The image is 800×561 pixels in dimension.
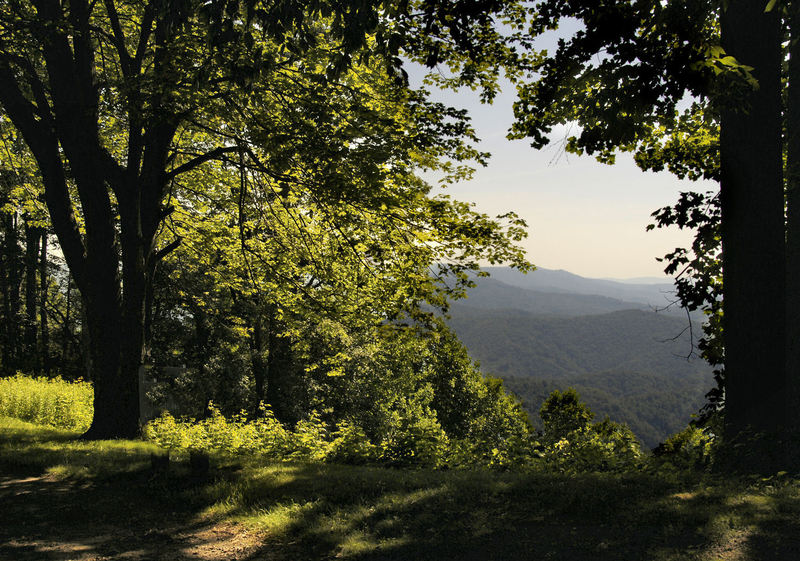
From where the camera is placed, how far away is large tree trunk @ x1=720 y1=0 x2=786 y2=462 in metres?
6.62

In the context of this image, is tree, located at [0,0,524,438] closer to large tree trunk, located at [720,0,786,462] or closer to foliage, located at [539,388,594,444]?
large tree trunk, located at [720,0,786,462]

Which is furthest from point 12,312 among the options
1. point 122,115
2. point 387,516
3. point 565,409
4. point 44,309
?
point 387,516

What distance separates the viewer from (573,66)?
7.23m

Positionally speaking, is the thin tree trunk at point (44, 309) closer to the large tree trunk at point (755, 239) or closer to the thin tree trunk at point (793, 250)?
the large tree trunk at point (755, 239)

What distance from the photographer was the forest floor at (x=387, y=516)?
5.06 meters

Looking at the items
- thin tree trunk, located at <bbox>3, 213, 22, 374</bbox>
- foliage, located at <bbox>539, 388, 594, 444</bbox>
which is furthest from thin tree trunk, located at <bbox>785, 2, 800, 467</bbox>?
thin tree trunk, located at <bbox>3, 213, 22, 374</bbox>

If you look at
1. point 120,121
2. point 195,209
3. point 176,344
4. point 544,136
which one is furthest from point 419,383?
point 544,136

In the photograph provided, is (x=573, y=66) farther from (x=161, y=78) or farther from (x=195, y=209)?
(x=195, y=209)

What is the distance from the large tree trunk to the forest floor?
101 centimetres

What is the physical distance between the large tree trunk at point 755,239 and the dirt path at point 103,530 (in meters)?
6.06

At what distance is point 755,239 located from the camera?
6.66 m

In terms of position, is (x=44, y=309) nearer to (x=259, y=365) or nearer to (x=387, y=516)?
(x=259, y=365)

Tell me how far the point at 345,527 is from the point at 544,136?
6678 mm

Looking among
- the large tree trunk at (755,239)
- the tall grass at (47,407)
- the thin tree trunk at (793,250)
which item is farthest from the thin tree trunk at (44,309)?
the thin tree trunk at (793,250)
